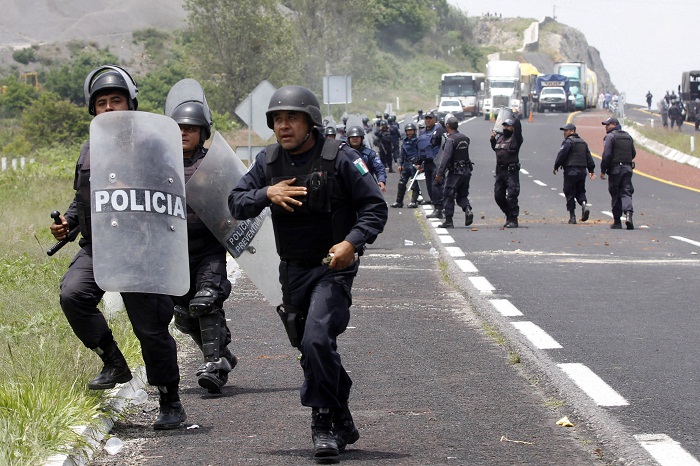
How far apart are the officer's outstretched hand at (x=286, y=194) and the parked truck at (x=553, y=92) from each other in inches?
3174

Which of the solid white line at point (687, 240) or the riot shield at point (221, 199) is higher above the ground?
the riot shield at point (221, 199)

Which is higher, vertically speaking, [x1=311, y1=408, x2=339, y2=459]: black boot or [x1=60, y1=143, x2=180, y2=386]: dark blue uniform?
[x1=60, y1=143, x2=180, y2=386]: dark blue uniform

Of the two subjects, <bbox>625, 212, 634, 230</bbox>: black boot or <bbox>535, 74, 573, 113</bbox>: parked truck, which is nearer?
<bbox>625, 212, 634, 230</bbox>: black boot

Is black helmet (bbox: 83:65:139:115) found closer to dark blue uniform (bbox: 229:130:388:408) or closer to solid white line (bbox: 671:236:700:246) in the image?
dark blue uniform (bbox: 229:130:388:408)

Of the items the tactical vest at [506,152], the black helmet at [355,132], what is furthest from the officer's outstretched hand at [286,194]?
the tactical vest at [506,152]

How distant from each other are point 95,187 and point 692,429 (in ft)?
9.86

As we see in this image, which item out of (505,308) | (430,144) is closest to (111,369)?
(505,308)

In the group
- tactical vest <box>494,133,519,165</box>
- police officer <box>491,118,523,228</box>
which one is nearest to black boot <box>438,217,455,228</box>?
police officer <box>491,118,523,228</box>

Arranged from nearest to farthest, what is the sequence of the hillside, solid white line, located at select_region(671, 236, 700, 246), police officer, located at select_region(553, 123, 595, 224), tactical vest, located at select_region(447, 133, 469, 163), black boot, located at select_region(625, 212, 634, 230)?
1. solid white line, located at select_region(671, 236, 700, 246)
2. black boot, located at select_region(625, 212, 634, 230)
3. tactical vest, located at select_region(447, 133, 469, 163)
4. police officer, located at select_region(553, 123, 595, 224)
5. the hillside

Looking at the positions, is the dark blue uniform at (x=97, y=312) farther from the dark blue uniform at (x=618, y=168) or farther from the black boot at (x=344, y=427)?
the dark blue uniform at (x=618, y=168)

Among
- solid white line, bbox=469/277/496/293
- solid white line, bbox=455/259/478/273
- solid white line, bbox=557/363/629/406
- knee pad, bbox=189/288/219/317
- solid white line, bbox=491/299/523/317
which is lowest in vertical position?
solid white line, bbox=455/259/478/273

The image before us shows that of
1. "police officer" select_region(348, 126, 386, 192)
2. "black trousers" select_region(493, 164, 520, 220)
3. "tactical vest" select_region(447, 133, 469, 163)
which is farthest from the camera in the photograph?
"tactical vest" select_region(447, 133, 469, 163)

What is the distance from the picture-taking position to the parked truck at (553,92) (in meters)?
84.3

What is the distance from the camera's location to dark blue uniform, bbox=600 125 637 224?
20.3m
